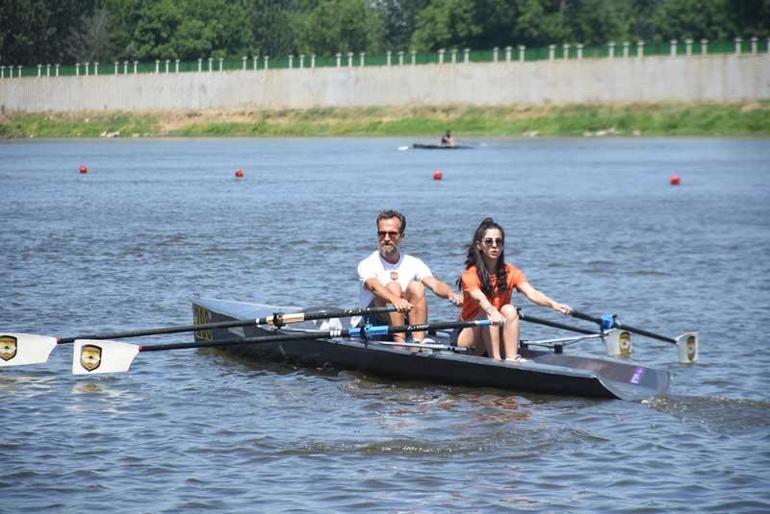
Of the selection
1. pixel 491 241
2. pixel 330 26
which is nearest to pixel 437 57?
pixel 330 26

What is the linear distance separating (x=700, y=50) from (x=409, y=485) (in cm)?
9053

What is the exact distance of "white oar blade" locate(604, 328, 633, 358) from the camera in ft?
55.9

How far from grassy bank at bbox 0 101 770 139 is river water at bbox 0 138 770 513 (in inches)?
1914

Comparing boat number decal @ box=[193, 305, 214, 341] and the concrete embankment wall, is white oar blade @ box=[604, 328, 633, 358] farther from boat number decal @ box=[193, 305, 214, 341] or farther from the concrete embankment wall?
the concrete embankment wall

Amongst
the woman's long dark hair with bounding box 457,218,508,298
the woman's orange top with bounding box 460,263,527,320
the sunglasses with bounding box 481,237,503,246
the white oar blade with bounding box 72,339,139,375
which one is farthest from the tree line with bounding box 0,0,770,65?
the white oar blade with bounding box 72,339,139,375

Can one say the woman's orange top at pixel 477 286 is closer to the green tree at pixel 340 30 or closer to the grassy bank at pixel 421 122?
the grassy bank at pixel 421 122

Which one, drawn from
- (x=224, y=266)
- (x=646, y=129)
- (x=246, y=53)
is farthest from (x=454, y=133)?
(x=224, y=266)

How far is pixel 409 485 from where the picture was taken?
39.1 ft

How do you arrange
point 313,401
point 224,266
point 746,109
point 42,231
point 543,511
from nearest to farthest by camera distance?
point 543,511
point 313,401
point 224,266
point 42,231
point 746,109

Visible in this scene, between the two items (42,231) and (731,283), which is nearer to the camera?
(731,283)

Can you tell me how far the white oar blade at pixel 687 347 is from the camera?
16820mm

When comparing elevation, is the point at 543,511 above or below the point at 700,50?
below

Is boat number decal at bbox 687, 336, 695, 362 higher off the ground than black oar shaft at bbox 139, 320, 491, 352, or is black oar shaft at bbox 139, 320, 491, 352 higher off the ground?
black oar shaft at bbox 139, 320, 491, 352

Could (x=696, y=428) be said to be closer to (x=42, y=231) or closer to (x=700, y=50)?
(x=42, y=231)
